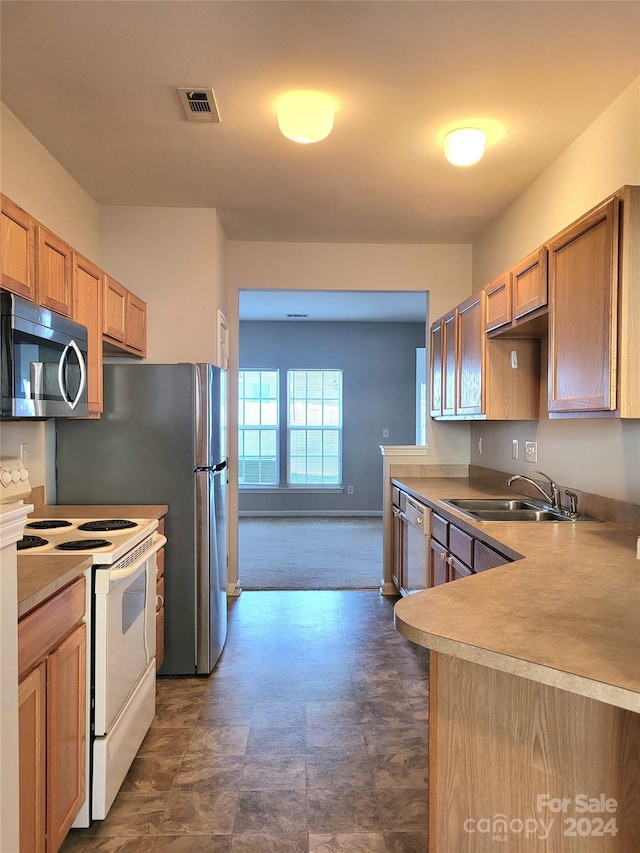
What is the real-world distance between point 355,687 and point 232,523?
1.79m

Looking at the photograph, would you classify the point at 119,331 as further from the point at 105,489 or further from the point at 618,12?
the point at 618,12

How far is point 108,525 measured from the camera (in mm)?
2506

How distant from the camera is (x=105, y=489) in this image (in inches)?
122

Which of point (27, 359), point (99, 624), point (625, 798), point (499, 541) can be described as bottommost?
point (625, 798)

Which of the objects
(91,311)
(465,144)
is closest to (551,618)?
(465,144)

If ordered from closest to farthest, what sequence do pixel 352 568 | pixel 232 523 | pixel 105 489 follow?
pixel 105 489
pixel 232 523
pixel 352 568

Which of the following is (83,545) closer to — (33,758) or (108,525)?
(108,525)

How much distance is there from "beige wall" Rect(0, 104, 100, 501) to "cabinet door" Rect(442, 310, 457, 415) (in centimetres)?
236

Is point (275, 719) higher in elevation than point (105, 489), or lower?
lower

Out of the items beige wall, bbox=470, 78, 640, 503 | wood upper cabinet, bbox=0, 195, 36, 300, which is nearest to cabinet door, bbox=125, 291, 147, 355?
Result: wood upper cabinet, bbox=0, 195, 36, 300

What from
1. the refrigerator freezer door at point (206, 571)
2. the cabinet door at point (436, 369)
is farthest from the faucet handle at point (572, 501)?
the refrigerator freezer door at point (206, 571)

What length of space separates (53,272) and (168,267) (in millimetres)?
1379

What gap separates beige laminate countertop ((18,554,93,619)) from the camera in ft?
4.91

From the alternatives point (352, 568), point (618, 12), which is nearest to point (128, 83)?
point (618, 12)
